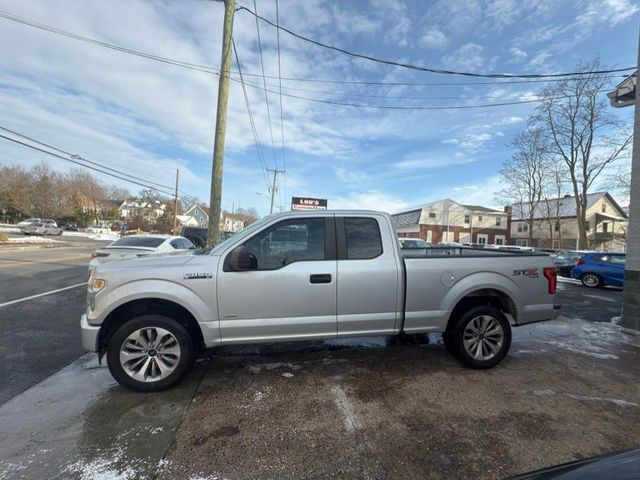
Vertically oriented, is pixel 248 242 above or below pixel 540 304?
above

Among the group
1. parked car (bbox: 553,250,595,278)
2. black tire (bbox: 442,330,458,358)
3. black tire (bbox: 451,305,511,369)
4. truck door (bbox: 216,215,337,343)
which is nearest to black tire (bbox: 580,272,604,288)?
parked car (bbox: 553,250,595,278)

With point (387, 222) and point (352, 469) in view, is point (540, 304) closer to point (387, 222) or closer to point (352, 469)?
point (387, 222)

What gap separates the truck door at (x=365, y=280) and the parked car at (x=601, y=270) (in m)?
13.4

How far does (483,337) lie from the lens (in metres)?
4.24

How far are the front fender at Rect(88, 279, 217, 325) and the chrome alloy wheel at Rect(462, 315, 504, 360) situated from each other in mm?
3087

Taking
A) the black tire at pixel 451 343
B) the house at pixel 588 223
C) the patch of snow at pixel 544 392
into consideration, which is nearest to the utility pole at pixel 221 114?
the black tire at pixel 451 343

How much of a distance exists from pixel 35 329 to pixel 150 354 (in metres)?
3.81

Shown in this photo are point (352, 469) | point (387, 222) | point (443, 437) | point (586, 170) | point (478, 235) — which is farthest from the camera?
point (478, 235)

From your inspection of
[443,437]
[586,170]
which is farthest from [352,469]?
[586,170]

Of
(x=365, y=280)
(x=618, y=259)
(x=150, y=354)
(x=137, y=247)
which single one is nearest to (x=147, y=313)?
(x=150, y=354)

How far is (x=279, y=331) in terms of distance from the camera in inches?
146

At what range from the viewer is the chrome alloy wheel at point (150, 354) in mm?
3471

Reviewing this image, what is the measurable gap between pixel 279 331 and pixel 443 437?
6.07ft

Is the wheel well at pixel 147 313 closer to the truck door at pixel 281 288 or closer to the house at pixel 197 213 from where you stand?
the truck door at pixel 281 288
